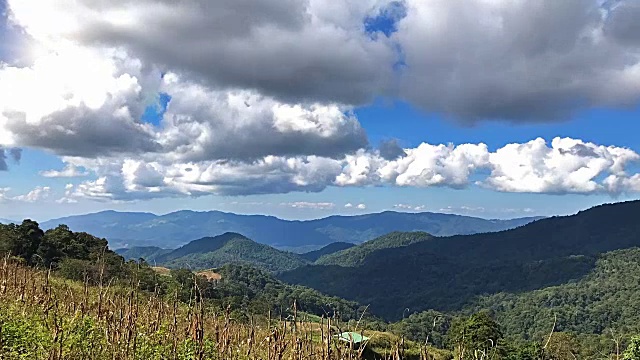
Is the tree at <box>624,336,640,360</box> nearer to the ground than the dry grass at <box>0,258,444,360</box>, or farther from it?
nearer to the ground

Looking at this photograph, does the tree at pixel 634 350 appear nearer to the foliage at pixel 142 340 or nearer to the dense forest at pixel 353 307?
the dense forest at pixel 353 307

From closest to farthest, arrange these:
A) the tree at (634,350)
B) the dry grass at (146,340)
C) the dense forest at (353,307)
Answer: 1. the dry grass at (146,340)
2. the dense forest at (353,307)
3. the tree at (634,350)

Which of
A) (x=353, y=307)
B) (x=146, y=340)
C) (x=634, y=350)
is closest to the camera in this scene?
(x=146, y=340)

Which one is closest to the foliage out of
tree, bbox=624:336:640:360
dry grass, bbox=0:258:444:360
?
dry grass, bbox=0:258:444:360

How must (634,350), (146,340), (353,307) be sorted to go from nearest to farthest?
(146,340) → (634,350) → (353,307)

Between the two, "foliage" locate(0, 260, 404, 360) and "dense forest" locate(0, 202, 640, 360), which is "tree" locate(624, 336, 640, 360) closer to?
"dense forest" locate(0, 202, 640, 360)

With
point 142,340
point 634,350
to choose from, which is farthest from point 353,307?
point 142,340

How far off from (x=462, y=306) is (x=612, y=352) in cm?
20737

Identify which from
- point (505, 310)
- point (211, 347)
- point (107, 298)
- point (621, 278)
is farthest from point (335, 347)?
point (621, 278)

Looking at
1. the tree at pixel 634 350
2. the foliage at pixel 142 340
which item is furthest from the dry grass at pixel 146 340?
the tree at pixel 634 350

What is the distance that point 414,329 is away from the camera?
113 metres

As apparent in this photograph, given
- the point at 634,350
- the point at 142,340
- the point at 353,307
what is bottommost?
the point at 353,307

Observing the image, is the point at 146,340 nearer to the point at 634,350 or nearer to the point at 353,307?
the point at 634,350

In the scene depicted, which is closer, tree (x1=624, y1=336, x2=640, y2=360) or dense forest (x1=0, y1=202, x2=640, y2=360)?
dense forest (x1=0, y1=202, x2=640, y2=360)
